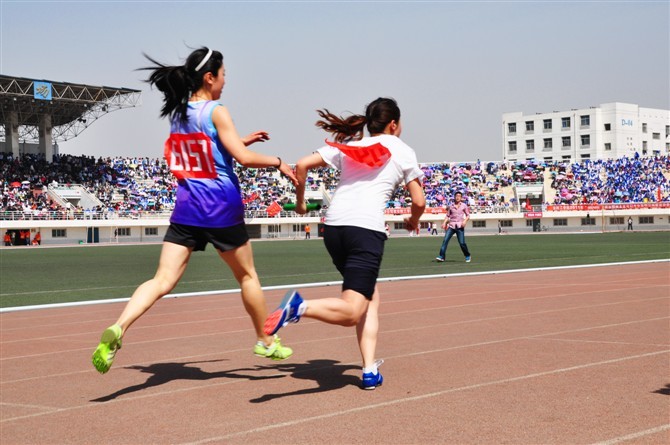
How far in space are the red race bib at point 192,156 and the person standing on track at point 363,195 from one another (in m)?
0.59

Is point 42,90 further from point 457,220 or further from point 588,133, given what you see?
point 588,133

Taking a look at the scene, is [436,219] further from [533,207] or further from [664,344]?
[664,344]

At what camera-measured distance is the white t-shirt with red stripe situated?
18.7ft

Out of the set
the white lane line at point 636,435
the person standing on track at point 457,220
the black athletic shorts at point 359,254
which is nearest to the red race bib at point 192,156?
the black athletic shorts at point 359,254

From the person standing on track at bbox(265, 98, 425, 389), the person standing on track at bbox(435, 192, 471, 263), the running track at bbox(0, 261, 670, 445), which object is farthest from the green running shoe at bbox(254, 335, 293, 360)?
the person standing on track at bbox(435, 192, 471, 263)

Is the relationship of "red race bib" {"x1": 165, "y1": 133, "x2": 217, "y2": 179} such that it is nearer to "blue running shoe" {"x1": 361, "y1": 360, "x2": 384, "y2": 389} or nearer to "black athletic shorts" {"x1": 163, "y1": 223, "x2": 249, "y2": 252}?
"black athletic shorts" {"x1": 163, "y1": 223, "x2": 249, "y2": 252}

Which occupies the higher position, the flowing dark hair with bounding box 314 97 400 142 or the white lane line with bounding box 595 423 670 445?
the flowing dark hair with bounding box 314 97 400 142

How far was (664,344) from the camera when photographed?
7.50m

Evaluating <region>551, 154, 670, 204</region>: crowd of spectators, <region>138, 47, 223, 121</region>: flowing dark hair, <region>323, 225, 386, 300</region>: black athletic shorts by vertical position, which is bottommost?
<region>323, 225, 386, 300</region>: black athletic shorts

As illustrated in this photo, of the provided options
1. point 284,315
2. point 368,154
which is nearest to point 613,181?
point 368,154

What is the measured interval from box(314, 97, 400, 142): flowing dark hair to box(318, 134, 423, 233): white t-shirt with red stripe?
0.09 m

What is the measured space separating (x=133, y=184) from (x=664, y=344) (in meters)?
69.8

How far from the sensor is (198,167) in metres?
5.78

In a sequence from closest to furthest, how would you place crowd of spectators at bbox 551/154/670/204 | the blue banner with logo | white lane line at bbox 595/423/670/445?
1. white lane line at bbox 595/423/670/445
2. the blue banner with logo
3. crowd of spectators at bbox 551/154/670/204
